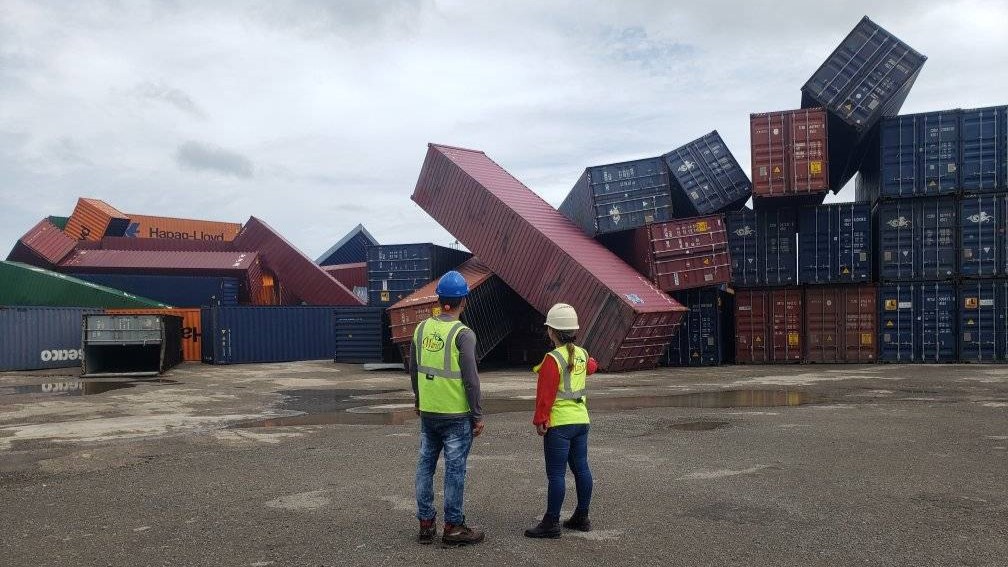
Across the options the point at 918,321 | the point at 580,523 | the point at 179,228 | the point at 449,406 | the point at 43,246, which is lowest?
the point at 580,523

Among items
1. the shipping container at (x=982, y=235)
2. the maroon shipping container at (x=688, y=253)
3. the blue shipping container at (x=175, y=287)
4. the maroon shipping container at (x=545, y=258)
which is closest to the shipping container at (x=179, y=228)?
the blue shipping container at (x=175, y=287)

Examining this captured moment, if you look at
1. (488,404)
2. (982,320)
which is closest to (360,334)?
(488,404)

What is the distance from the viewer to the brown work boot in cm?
489

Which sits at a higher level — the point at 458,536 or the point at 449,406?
the point at 449,406

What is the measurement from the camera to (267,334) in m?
28.2

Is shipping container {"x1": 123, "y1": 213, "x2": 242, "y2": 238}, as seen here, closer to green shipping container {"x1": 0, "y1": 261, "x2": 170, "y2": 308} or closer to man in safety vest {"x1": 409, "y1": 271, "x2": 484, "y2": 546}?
green shipping container {"x1": 0, "y1": 261, "x2": 170, "y2": 308}

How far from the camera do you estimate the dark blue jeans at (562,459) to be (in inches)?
196

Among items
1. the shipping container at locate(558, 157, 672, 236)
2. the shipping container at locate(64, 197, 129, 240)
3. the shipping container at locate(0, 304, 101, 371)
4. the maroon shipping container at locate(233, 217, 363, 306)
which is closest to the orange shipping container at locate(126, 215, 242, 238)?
the shipping container at locate(64, 197, 129, 240)

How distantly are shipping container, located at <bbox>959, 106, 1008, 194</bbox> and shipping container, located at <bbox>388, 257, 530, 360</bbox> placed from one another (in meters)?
14.1

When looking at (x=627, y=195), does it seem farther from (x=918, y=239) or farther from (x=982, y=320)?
(x=982, y=320)

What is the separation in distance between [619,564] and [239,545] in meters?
2.63

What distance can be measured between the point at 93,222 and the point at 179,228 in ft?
26.8

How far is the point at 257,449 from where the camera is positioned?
29.0 feet

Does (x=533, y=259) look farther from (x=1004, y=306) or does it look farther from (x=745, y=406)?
(x=1004, y=306)
